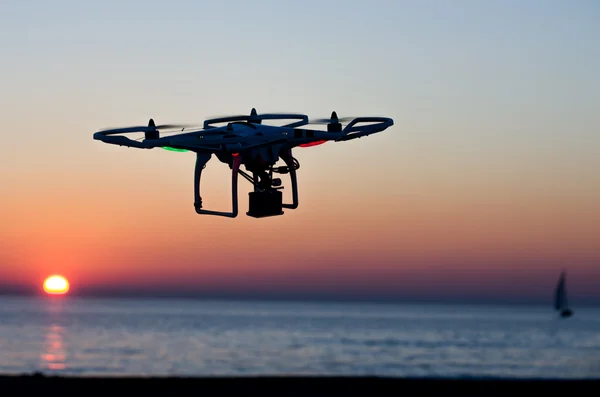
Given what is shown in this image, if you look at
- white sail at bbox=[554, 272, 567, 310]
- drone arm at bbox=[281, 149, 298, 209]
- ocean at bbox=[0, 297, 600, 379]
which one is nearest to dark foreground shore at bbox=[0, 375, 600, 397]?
drone arm at bbox=[281, 149, 298, 209]

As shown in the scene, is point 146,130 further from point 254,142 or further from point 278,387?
point 278,387

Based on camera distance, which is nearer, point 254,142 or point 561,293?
point 254,142

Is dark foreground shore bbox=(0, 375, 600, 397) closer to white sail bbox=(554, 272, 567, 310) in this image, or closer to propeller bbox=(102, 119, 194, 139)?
propeller bbox=(102, 119, 194, 139)

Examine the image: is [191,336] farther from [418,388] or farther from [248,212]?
[248,212]

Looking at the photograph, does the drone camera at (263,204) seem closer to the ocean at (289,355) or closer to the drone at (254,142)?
the drone at (254,142)

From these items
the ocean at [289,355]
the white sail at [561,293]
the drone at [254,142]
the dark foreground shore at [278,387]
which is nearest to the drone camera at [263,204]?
the drone at [254,142]

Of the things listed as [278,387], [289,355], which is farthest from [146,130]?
[289,355]
